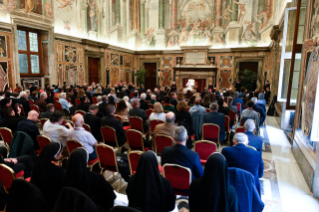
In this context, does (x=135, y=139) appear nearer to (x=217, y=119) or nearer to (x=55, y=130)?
(x=55, y=130)

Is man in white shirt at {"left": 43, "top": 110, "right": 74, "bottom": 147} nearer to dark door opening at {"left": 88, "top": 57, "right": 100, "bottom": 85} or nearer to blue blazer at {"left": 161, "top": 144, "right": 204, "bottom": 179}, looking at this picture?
blue blazer at {"left": 161, "top": 144, "right": 204, "bottom": 179}

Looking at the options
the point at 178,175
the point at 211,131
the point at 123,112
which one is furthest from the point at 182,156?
the point at 123,112

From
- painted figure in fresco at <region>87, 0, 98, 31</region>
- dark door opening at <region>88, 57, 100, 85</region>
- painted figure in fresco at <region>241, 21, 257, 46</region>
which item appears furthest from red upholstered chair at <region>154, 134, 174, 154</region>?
painted figure in fresco at <region>241, 21, 257, 46</region>

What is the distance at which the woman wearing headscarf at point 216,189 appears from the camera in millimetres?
1853

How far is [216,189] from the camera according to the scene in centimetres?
189

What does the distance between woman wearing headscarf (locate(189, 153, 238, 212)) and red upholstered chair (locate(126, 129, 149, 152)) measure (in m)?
2.35

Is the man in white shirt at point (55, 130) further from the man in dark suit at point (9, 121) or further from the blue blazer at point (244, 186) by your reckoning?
the blue blazer at point (244, 186)

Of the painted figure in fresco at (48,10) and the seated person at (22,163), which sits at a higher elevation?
the painted figure in fresco at (48,10)

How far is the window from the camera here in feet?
34.4

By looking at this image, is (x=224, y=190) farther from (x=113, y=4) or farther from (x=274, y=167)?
(x=113, y=4)

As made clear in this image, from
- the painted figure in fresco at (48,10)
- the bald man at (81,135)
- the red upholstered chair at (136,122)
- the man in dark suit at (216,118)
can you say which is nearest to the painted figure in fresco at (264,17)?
the man in dark suit at (216,118)

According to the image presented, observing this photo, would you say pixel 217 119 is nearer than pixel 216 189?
No

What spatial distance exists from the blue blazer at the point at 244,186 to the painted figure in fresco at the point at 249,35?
49.8 ft

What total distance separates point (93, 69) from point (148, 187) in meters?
13.5
